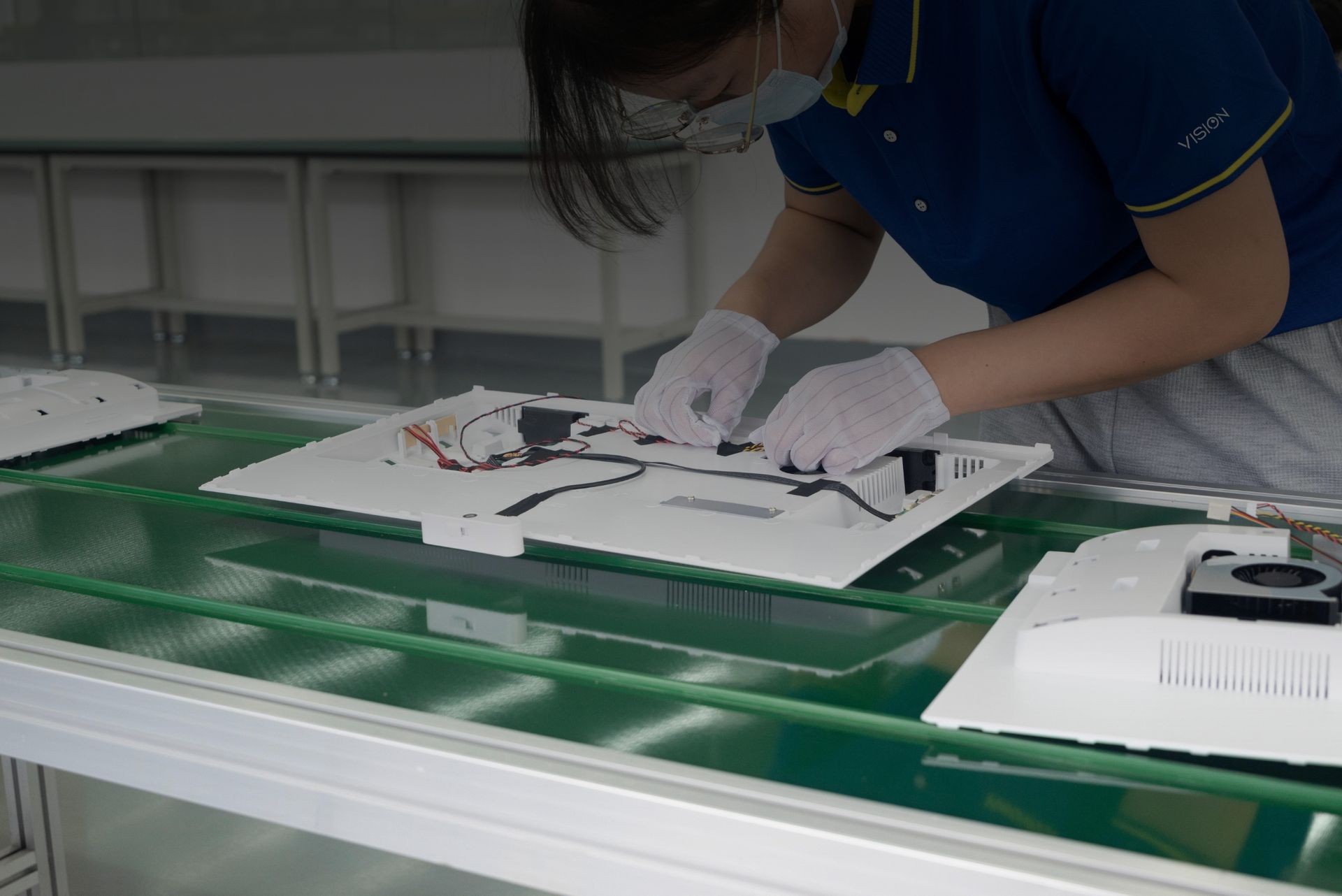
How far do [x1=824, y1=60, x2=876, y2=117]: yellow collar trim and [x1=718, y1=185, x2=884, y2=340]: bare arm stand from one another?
0.90 ft

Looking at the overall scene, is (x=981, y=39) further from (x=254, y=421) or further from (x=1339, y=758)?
(x=254, y=421)

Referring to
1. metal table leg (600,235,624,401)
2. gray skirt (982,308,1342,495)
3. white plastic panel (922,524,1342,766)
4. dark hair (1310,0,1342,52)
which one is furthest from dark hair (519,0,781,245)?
metal table leg (600,235,624,401)

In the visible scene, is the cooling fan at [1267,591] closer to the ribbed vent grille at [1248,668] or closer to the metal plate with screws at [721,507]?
the ribbed vent grille at [1248,668]

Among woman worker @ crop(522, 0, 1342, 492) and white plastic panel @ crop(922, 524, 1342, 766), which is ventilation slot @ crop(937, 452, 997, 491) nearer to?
woman worker @ crop(522, 0, 1342, 492)

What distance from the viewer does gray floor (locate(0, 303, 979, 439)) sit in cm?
424

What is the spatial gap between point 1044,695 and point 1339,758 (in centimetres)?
12

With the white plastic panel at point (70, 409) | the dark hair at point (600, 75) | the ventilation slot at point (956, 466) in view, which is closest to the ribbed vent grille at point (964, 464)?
the ventilation slot at point (956, 466)

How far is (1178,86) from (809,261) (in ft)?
1.78

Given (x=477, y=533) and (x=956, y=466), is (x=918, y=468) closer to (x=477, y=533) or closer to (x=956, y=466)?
(x=956, y=466)

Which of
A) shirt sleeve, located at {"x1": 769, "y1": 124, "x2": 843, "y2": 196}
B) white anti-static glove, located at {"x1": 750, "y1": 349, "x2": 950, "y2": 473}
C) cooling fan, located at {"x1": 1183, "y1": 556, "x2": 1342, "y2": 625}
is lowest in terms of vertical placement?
cooling fan, located at {"x1": 1183, "y1": 556, "x2": 1342, "y2": 625}

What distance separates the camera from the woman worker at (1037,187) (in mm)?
814

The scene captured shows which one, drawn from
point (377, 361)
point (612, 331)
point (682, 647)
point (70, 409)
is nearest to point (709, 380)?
point (682, 647)

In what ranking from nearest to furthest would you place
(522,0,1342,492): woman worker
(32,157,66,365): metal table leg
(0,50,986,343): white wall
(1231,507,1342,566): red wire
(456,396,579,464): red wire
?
(1231,507,1342,566): red wire → (522,0,1342,492): woman worker → (456,396,579,464): red wire → (0,50,986,343): white wall → (32,157,66,365): metal table leg

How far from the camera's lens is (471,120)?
484 centimetres
